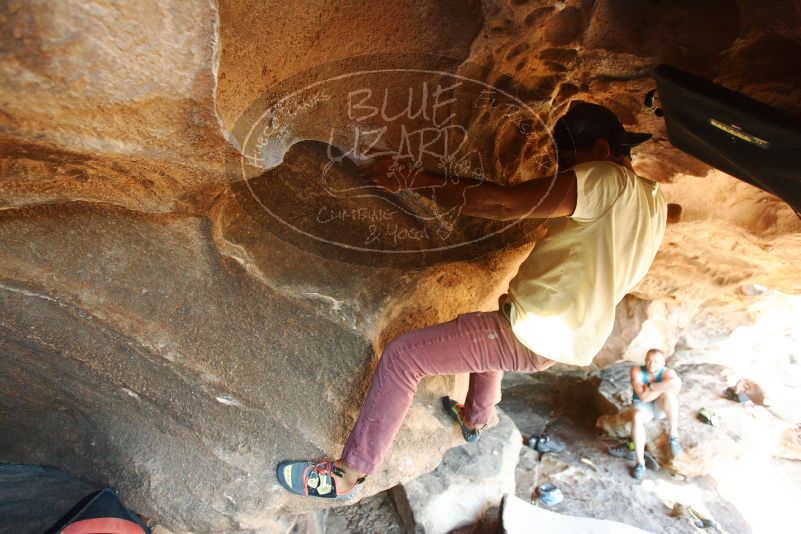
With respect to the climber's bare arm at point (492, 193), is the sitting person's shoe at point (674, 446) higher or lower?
lower

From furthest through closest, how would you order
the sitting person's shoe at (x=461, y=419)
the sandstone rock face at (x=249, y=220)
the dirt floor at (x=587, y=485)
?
1. the dirt floor at (x=587, y=485)
2. the sitting person's shoe at (x=461, y=419)
3. the sandstone rock face at (x=249, y=220)

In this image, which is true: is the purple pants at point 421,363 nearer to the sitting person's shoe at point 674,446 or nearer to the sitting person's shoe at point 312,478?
the sitting person's shoe at point 312,478

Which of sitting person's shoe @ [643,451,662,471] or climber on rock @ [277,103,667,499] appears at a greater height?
climber on rock @ [277,103,667,499]

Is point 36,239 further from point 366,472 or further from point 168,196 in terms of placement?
point 366,472

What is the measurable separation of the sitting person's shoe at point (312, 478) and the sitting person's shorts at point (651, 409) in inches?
113

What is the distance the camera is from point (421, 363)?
1.66 metres

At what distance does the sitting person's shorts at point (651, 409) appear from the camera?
383 centimetres

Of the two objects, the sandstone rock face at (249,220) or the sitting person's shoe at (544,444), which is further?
the sitting person's shoe at (544,444)

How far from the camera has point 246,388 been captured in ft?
5.71

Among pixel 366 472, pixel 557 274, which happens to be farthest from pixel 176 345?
pixel 557 274
